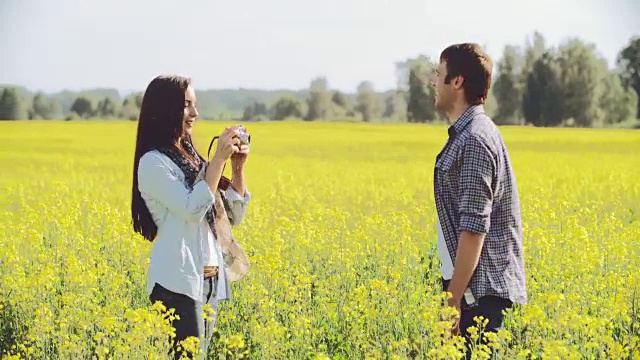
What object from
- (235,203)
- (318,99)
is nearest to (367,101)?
(318,99)

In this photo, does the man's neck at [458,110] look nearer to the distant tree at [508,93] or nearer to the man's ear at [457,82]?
the man's ear at [457,82]

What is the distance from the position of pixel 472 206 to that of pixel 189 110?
4.74ft

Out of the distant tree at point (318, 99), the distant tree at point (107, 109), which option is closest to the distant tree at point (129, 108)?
the distant tree at point (107, 109)

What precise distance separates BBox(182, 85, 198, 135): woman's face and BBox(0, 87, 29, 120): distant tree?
3470 cm

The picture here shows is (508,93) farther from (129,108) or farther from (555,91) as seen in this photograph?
(129,108)

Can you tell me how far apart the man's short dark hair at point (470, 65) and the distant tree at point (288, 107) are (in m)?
56.9

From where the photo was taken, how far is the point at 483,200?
396 centimetres

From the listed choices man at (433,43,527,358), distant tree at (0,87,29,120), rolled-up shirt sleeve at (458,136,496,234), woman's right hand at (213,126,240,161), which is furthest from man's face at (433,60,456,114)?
distant tree at (0,87,29,120)

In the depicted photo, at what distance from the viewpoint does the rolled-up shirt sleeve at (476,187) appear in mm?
3951

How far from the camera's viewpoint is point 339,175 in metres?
17.4

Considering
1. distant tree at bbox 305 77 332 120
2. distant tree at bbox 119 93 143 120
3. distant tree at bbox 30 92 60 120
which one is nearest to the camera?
distant tree at bbox 30 92 60 120

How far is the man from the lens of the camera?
397 cm

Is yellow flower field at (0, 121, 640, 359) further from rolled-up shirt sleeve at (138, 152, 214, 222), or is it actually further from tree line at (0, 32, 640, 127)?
tree line at (0, 32, 640, 127)

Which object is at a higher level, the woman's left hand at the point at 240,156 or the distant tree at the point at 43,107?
the woman's left hand at the point at 240,156
